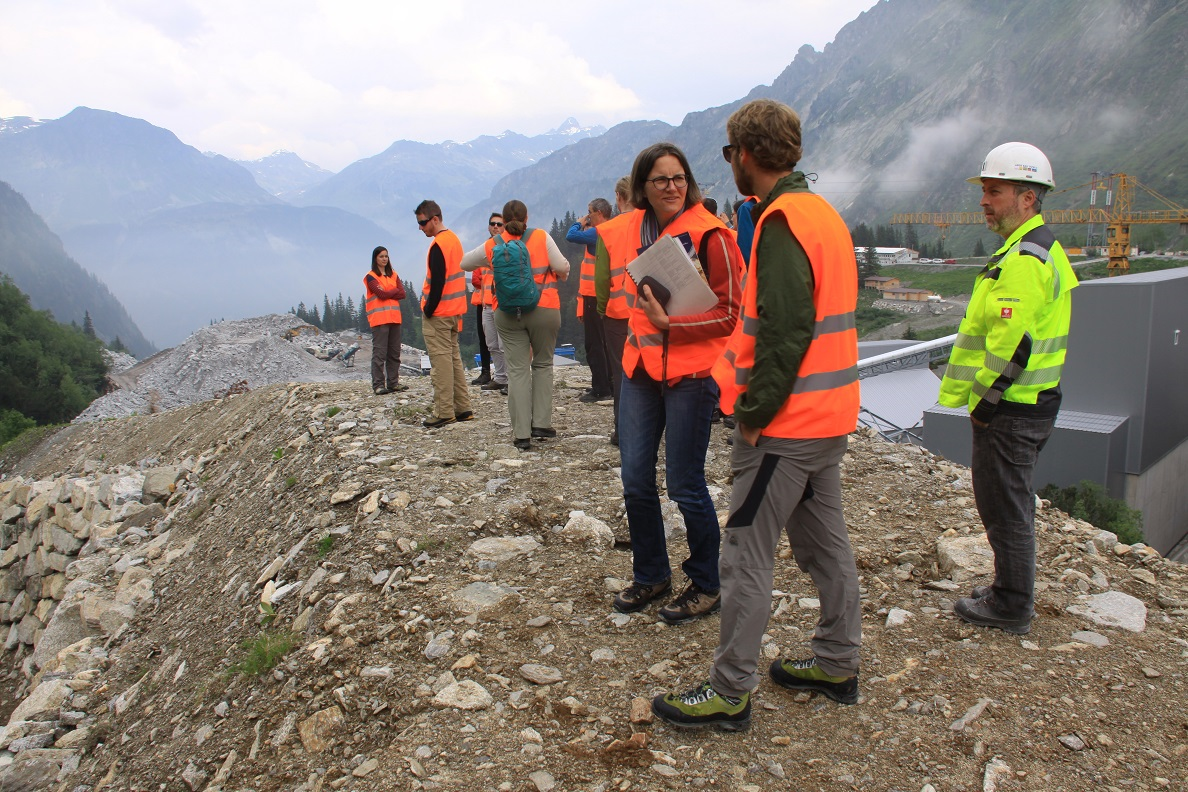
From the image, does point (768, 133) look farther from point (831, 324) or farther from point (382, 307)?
point (382, 307)

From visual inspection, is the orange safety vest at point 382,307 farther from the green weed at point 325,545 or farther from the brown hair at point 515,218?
the green weed at point 325,545

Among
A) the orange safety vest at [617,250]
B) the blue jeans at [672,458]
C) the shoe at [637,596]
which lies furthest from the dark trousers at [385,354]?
the blue jeans at [672,458]

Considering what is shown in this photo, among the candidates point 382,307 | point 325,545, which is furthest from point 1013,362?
point 382,307

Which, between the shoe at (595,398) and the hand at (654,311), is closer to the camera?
the hand at (654,311)

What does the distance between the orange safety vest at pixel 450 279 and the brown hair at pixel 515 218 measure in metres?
1.33

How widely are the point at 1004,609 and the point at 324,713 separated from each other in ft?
11.4

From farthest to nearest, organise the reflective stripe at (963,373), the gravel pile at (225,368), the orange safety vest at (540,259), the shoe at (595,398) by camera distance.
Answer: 1. the gravel pile at (225,368)
2. the shoe at (595,398)
3. the orange safety vest at (540,259)
4. the reflective stripe at (963,373)

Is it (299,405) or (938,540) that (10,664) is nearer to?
(299,405)

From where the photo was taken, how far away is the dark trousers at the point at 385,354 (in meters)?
11.4

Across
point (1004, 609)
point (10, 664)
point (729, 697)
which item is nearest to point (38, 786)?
point (729, 697)

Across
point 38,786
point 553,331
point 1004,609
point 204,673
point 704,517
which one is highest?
point 553,331

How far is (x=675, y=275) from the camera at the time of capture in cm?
353

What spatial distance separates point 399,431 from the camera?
27.6 ft

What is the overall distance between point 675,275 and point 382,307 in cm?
867
